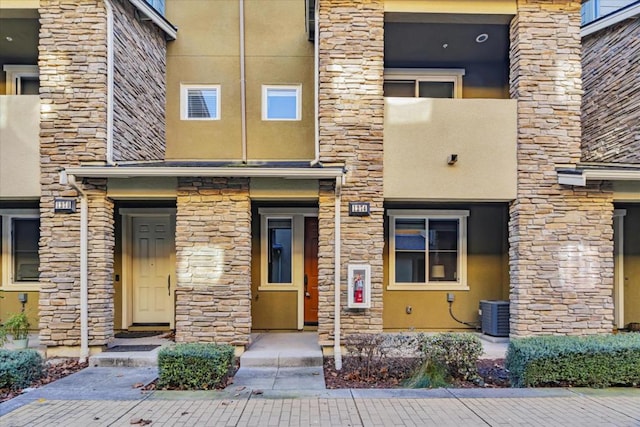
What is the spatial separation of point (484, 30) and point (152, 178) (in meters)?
7.28

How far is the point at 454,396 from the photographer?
5406 millimetres

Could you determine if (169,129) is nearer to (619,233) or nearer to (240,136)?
(240,136)

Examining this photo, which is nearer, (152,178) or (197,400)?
(197,400)

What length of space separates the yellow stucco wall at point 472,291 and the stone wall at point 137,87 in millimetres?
5803

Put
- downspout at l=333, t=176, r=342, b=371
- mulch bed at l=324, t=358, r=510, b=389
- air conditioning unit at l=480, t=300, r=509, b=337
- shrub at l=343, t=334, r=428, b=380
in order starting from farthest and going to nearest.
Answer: air conditioning unit at l=480, t=300, r=509, b=337, downspout at l=333, t=176, r=342, b=371, shrub at l=343, t=334, r=428, b=380, mulch bed at l=324, t=358, r=510, b=389

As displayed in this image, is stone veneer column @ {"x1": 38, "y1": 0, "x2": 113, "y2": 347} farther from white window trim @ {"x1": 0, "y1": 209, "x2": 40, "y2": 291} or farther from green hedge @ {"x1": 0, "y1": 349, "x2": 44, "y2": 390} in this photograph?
white window trim @ {"x1": 0, "y1": 209, "x2": 40, "y2": 291}

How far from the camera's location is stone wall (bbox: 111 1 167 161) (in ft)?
25.4

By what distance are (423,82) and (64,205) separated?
7969 mm

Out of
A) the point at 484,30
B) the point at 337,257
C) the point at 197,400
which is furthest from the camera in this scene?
the point at 484,30

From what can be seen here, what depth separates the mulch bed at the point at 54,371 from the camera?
5.61 meters

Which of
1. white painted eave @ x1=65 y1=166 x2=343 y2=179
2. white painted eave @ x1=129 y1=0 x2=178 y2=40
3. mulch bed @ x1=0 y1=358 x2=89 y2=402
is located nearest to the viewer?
mulch bed @ x1=0 y1=358 x2=89 y2=402

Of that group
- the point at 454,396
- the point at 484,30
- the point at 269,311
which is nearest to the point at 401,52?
the point at 484,30

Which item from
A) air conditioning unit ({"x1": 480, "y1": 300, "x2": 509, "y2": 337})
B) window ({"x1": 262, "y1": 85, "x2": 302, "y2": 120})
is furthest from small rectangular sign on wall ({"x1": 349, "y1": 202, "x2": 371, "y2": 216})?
air conditioning unit ({"x1": 480, "y1": 300, "x2": 509, "y2": 337})

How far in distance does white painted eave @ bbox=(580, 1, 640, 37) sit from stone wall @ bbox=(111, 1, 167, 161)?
985 cm
